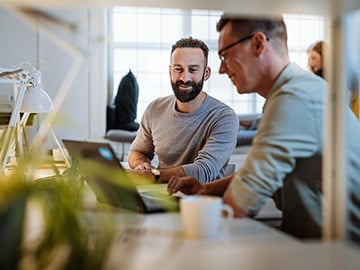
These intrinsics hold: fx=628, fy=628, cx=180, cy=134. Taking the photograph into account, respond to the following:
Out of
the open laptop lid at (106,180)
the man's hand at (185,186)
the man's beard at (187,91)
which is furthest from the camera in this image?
the man's beard at (187,91)

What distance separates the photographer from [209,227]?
3.77 feet

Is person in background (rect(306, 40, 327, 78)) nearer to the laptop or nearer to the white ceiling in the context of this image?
the white ceiling

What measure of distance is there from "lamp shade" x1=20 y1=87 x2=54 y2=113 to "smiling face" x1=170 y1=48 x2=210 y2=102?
0.61 meters

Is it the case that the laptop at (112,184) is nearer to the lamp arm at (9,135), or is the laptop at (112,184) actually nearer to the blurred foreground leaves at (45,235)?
the blurred foreground leaves at (45,235)

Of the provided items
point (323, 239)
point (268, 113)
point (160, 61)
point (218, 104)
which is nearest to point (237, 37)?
point (268, 113)

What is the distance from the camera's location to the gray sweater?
8.76 ft

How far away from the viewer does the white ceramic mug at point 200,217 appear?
1.14 metres

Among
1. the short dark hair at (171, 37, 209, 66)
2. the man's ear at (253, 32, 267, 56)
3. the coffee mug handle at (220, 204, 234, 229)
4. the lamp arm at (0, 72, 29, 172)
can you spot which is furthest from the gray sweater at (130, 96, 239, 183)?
the coffee mug handle at (220, 204, 234, 229)

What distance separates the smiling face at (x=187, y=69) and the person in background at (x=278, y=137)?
3.61ft

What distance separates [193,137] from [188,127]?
53mm

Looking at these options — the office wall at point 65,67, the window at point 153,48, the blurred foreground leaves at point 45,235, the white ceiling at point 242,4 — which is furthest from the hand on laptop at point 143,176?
the window at point 153,48

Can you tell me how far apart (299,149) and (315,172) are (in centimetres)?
10

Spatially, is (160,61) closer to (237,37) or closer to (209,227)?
(237,37)

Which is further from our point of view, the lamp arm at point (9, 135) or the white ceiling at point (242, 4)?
the lamp arm at point (9, 135)
